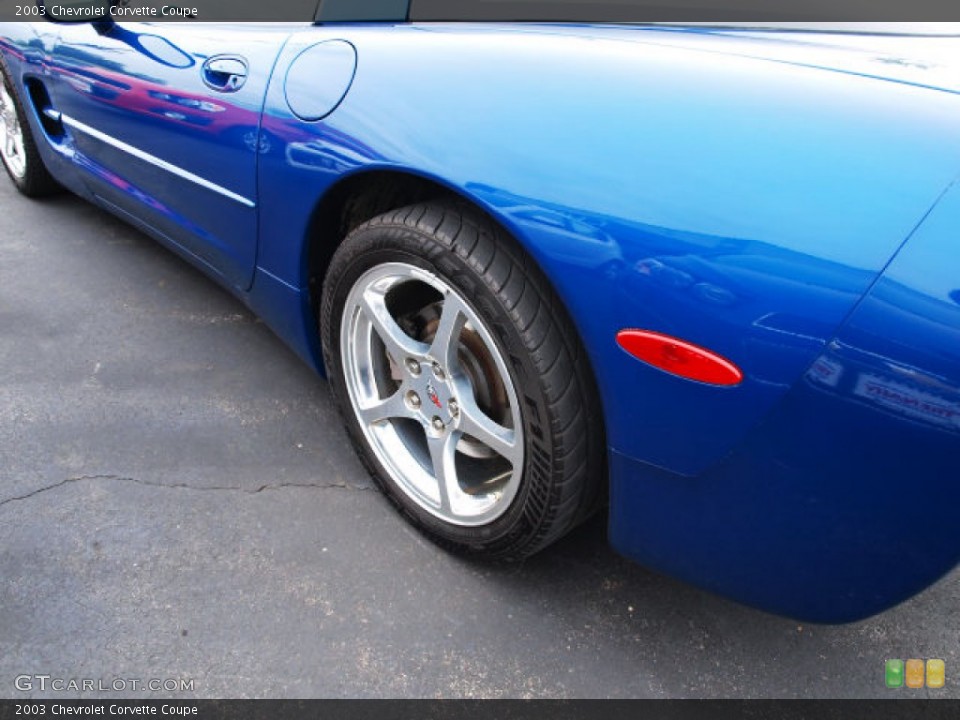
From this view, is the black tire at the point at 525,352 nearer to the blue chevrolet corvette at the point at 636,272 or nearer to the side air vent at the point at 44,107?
the blue chevrolet corvette at the point at 636,272

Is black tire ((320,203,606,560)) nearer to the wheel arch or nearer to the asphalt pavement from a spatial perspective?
the wheel arch

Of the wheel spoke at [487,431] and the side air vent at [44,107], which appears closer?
the wheel spoke at [487,431]

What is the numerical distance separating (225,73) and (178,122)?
293mm

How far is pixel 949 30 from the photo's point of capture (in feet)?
4.62

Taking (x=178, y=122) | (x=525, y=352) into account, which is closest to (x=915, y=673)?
(x=525, y=352)

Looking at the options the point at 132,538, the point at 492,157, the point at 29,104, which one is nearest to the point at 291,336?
the point at 132,538

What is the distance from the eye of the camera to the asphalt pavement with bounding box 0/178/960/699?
1618mm

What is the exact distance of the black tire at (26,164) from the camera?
373cm

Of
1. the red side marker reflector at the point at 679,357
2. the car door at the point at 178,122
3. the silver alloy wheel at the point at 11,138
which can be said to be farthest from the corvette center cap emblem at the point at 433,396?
the silver alloy wheel at the point at 11,138

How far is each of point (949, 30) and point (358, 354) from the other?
4.85ft

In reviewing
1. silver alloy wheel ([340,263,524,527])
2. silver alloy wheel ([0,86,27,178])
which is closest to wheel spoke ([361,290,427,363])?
silver alloy wheel ([340,263,524,527])

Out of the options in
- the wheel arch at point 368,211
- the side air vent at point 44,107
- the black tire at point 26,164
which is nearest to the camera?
the wheel arch at point 368,211

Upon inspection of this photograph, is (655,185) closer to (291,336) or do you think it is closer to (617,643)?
(617,643)

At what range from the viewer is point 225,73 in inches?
80.3
